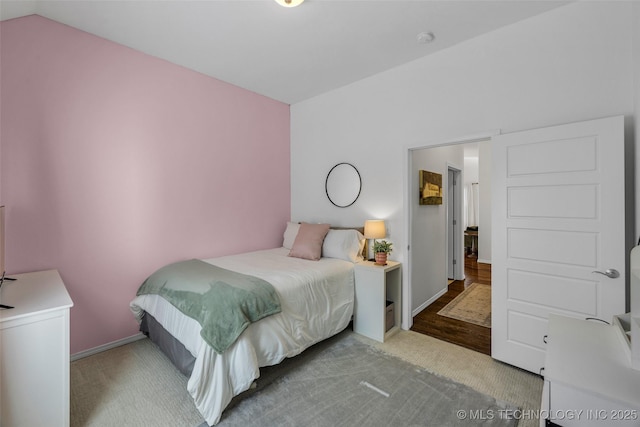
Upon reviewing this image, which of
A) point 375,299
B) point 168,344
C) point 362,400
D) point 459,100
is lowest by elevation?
point 362,400

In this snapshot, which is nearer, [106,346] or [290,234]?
[106,346]

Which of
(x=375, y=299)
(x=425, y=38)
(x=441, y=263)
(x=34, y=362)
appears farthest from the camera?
(x=441, y=263)

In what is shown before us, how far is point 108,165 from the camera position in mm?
2535

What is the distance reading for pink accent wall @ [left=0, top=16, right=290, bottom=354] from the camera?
2.15 metres

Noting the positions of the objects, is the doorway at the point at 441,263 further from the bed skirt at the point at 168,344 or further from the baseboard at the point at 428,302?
the bed skirt at the point at 168,344

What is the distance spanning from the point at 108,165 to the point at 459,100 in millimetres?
3294

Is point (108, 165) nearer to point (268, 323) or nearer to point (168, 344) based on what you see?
point (168, 344)

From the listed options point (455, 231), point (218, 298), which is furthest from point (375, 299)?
point (455, 231)

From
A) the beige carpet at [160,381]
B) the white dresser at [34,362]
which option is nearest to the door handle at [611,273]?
the beige carpet at [160,381]

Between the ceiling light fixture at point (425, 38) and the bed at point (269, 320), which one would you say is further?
the ceiling light fixture at point (425, 38)

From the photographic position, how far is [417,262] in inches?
135

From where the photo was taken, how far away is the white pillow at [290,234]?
3.67 meters

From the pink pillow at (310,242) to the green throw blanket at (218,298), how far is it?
894 mm

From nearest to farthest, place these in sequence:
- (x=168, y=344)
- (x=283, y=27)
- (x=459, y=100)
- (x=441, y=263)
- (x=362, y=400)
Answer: (x=362, y=400)
(x=168, y=344)
(x=283, y=27)
(x=459, y=100)
(x=441, y=263)
